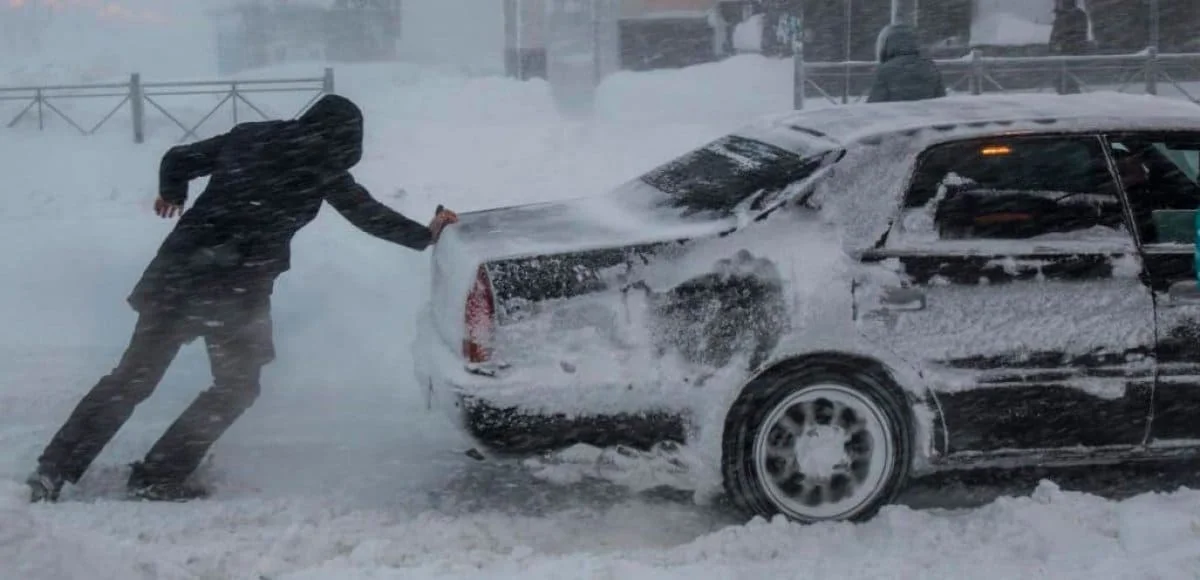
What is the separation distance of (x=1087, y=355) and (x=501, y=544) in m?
2.12

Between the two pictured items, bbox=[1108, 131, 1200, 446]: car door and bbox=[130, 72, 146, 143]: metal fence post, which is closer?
bbox=[1108, 131, 1200, 446]: car door

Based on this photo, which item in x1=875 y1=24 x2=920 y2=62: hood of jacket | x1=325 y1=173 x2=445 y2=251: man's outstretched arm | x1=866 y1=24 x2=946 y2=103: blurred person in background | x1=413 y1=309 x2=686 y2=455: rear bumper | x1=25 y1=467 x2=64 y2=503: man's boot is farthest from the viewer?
x1=875 y1=24 x2=920 y2=62: hood of jacket

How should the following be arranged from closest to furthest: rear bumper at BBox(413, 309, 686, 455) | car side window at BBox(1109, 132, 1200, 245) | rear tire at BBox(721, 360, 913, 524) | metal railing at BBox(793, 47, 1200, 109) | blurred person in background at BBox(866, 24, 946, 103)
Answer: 1. rear bumper at BBox(413, 309, 686, 455)
2. rear tire at BBox(721, 360, 913, 524)
3. car side window at BBox(1109, 132, 1200, 245)
4. blurred person in background at BBox(866, 24, 946, 103)
5. metal railing at BBox(793, 47, 1200, 109)

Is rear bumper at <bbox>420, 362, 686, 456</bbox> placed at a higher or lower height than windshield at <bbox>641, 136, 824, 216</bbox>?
lower

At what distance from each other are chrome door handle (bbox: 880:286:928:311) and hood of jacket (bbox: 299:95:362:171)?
2.03m

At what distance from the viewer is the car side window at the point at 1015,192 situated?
5.02 m

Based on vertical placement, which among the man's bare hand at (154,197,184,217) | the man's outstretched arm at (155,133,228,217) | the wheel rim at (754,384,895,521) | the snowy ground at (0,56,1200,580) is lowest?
the snowy ground at (0,56,1200,580)

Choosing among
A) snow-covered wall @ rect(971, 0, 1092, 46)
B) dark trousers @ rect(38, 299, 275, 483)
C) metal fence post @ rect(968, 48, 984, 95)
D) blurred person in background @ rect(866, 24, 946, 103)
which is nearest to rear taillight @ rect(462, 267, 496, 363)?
dark trousers @ rect(38, 299, 275, 483)

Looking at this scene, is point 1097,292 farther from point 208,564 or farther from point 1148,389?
point 208,564

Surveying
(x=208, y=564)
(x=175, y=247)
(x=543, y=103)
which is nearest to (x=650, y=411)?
(x=208, y=564)

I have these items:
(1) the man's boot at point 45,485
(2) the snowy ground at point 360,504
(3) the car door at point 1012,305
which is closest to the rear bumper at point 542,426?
(2) the snowy ground at point 360,504

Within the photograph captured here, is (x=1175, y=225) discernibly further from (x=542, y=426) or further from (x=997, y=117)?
(x=542, y=426)

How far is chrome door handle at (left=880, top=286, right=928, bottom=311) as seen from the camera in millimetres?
4898

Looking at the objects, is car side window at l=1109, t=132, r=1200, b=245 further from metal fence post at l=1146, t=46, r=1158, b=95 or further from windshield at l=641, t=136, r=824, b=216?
metal fence post at l=1146, t=46, r=1158, b=95
